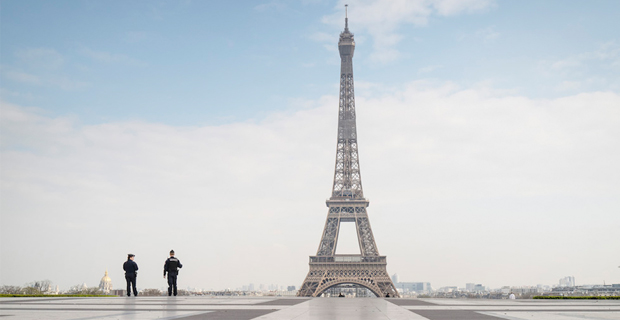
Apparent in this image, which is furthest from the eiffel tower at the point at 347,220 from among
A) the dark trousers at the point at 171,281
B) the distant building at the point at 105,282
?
the distant building at the point at 105,282

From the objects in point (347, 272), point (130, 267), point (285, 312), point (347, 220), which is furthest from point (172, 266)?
point (347, 220)

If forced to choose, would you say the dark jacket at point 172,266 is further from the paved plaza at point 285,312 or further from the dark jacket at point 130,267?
the paved plaza at point 285,312

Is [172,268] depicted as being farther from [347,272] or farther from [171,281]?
[347,272]

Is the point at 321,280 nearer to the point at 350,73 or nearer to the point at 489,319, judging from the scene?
the point at 350,73

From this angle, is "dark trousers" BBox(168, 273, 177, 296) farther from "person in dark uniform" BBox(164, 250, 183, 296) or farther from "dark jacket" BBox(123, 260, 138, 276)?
"dark jacket" BBox(123, 260, 138, 276)

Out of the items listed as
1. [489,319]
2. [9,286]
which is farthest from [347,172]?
[489,319]

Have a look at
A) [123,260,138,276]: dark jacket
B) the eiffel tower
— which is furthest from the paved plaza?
the eiffel tower
